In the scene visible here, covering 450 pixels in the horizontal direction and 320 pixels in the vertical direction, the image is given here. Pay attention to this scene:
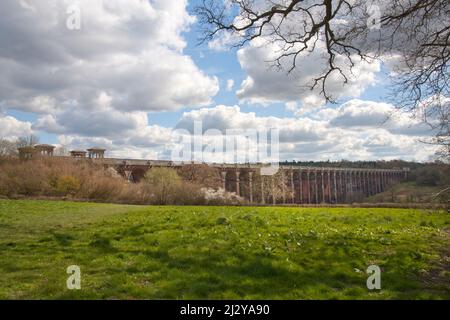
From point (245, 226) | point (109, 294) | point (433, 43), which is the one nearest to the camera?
point (109, 294)

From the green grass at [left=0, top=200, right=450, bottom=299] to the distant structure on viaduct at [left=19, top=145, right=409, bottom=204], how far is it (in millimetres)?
43408

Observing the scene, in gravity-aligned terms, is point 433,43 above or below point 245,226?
above

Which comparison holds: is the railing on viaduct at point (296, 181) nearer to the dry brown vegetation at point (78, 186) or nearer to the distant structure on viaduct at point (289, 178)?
the distant structure on viaduct at point (289, 178)

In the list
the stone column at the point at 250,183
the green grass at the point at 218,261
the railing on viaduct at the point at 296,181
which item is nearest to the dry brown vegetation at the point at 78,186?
the railing on viaduct at the point at 296,181

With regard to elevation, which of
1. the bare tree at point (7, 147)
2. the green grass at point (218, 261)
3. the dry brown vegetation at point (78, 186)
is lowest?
the green grass at point (218, 261)

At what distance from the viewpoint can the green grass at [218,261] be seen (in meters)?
7.96

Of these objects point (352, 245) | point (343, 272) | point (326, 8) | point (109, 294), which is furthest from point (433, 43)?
point (109, 294)

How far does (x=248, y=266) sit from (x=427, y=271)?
4891mm

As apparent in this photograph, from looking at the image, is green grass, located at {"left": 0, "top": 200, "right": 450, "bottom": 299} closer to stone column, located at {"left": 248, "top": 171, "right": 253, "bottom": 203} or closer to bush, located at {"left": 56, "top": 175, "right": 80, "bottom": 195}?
bush, located at {"left": 56, "top": 175, "right": 80, "bottom": 195}

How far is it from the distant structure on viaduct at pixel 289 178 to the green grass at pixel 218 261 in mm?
43408

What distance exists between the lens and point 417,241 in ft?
47.9

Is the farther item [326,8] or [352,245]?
[326,8]

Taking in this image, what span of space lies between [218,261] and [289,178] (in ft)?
367
